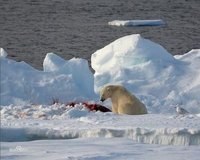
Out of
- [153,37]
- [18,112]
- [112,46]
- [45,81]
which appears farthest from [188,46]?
[18,112]

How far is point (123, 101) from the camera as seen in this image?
8.13 m

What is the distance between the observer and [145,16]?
34094 millimetres

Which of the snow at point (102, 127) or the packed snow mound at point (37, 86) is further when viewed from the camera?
the packed snow mound at point (37, 86)

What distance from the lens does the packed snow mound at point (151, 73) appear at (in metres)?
10.9

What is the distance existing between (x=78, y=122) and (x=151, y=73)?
21.6ft

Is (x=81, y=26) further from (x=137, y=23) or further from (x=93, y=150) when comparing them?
(x=93, y=150)

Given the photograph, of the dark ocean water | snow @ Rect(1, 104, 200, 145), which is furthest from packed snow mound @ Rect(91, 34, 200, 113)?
the dark ocean water

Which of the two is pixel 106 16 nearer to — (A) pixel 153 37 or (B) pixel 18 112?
(A) pixel 153 37

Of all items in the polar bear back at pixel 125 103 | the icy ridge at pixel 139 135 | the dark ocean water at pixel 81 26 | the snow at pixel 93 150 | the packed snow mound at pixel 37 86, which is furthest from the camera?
the dark ocean water at pixel 81 26

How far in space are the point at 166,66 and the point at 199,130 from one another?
7.10m

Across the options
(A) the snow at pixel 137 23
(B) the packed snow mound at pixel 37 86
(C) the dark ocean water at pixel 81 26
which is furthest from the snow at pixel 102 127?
(A) the snow at pixel 137 23

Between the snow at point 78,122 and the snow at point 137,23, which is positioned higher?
the snow at point 137,23

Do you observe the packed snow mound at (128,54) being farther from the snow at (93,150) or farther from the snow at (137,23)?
the snow at (137,23)

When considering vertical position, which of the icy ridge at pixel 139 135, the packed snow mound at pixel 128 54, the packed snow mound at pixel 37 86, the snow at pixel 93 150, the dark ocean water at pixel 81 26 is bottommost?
the snow at pixel 93 150
